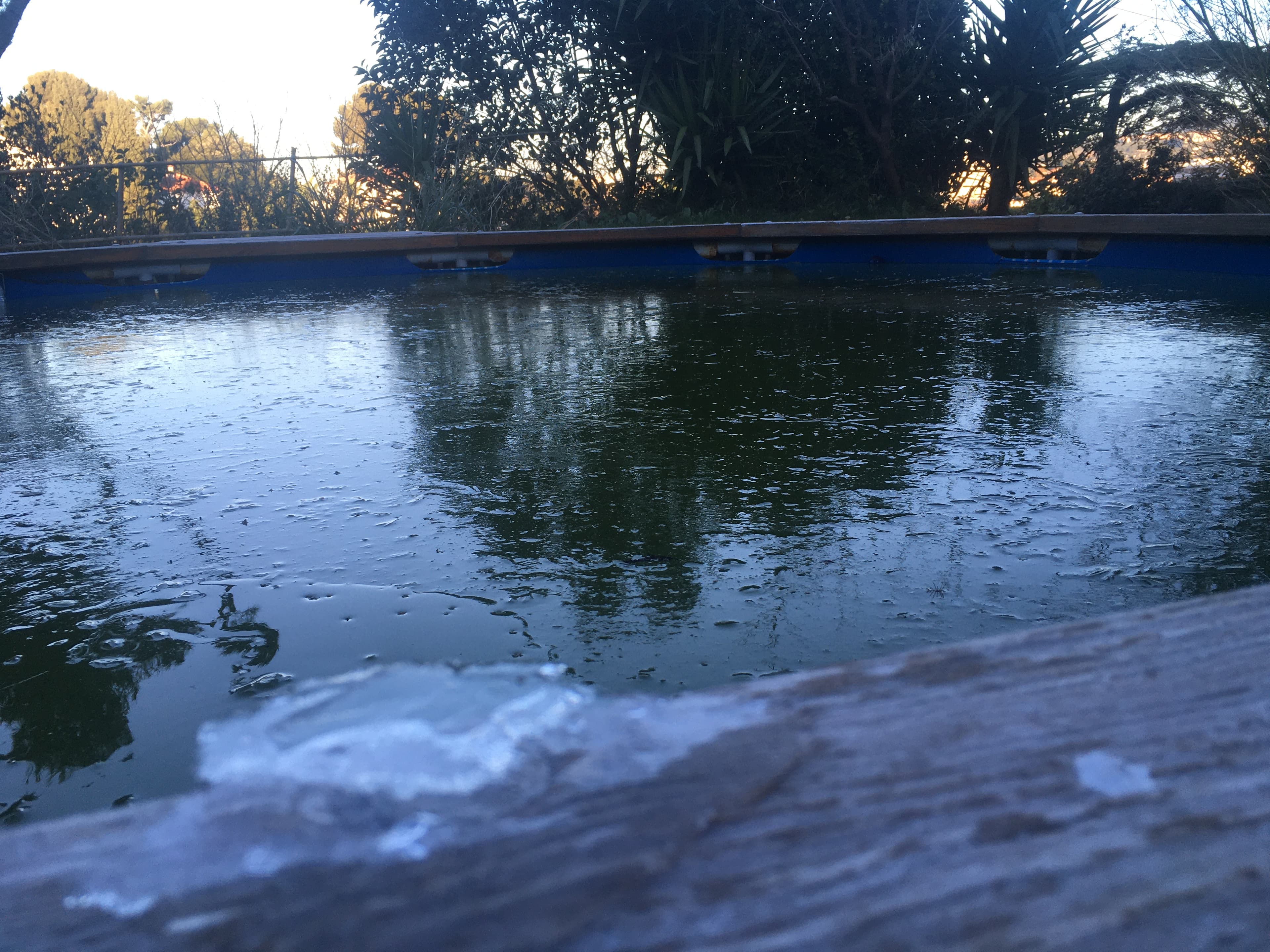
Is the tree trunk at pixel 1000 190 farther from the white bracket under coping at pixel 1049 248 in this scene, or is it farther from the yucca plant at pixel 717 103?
the yucca plant at pixel 717 103

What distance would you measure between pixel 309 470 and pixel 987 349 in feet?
9.78

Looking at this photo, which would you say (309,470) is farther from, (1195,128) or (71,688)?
(1195,128)

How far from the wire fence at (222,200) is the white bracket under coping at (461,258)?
194cm

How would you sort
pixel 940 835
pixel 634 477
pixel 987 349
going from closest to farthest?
pixel 940 835
pixel 634 477
pixel 987 349

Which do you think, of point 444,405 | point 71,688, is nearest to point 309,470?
point 444,405

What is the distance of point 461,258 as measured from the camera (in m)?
8.69

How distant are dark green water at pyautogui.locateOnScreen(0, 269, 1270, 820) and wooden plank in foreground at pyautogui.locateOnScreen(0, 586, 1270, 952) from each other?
3.47ft

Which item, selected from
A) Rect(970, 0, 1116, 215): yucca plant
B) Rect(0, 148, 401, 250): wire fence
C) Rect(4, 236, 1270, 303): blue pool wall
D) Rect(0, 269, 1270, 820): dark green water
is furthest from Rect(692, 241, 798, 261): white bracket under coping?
Rect(0, 269, 1270, 820): dark green water

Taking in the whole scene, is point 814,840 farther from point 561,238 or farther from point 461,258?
point 461,258

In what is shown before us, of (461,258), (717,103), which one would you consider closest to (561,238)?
(461,258)

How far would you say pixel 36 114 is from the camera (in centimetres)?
986

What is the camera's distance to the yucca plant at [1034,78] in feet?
28.8

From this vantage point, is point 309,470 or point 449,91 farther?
point 449,91

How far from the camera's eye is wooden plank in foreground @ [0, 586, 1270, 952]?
0.36 m
